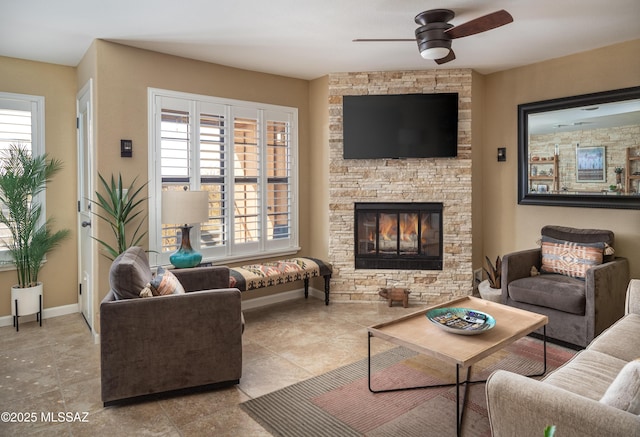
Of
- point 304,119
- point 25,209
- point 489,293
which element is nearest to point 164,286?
point 25,209

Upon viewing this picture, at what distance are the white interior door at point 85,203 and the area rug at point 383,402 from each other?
2.19 meters

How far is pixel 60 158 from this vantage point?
14.6 feet

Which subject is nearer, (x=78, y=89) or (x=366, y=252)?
(x=78, y=89)

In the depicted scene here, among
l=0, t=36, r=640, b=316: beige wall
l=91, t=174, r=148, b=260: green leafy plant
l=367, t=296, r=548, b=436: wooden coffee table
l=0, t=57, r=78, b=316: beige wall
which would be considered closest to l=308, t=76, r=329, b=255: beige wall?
l=0, t=36, r=640, b=316: beige wall

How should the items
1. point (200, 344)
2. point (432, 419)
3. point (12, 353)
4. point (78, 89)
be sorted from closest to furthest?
point (432, 419)
point (200, 344)
point (12, 353)
point (78, 89)

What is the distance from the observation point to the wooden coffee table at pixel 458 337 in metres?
2.29

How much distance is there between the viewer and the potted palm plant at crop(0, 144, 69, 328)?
392 centimetres

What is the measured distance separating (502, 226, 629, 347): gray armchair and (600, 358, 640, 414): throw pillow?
2.11 meters

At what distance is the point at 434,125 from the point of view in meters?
4.73

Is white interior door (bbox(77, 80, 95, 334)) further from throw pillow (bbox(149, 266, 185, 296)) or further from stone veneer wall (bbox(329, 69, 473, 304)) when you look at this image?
stone veneer wall (bbox(329, 69, 473, 304))

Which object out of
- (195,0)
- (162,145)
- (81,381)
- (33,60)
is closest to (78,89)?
(33,60)

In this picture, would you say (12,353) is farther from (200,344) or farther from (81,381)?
(200,344)

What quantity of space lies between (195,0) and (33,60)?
2.38 m

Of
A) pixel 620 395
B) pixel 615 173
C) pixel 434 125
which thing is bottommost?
pixel 620 395
